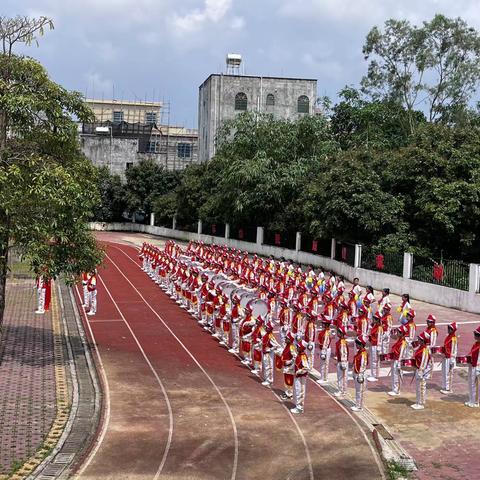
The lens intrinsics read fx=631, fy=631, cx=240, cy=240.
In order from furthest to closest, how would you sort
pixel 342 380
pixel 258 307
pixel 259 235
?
pixel 259 235, pixel 258 307, pixel 342 380

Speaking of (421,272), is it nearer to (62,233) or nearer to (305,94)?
(62,233)

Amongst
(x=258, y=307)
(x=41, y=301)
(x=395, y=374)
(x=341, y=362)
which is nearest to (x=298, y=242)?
(x=41, y=301)

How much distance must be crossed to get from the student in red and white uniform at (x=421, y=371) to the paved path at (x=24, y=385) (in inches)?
243

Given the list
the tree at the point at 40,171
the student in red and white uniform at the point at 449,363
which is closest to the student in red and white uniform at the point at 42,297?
the tree at the point at 40,171

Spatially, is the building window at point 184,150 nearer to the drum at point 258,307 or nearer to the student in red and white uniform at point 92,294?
the student in red and white uniform at point 92,294

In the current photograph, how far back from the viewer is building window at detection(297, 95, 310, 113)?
5109 centimetres

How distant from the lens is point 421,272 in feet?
74.1

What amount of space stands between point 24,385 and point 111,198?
46.7 m

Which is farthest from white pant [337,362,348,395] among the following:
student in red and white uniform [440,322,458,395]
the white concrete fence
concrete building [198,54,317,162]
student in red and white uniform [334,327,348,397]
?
concrete building [198,54,317,162]

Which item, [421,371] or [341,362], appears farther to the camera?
[341,362]

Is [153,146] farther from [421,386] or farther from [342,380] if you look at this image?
[421,386]

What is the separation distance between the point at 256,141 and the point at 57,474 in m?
29.5

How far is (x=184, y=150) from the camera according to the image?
221 feet

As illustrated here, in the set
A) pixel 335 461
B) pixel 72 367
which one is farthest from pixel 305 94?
pixel 335 461
